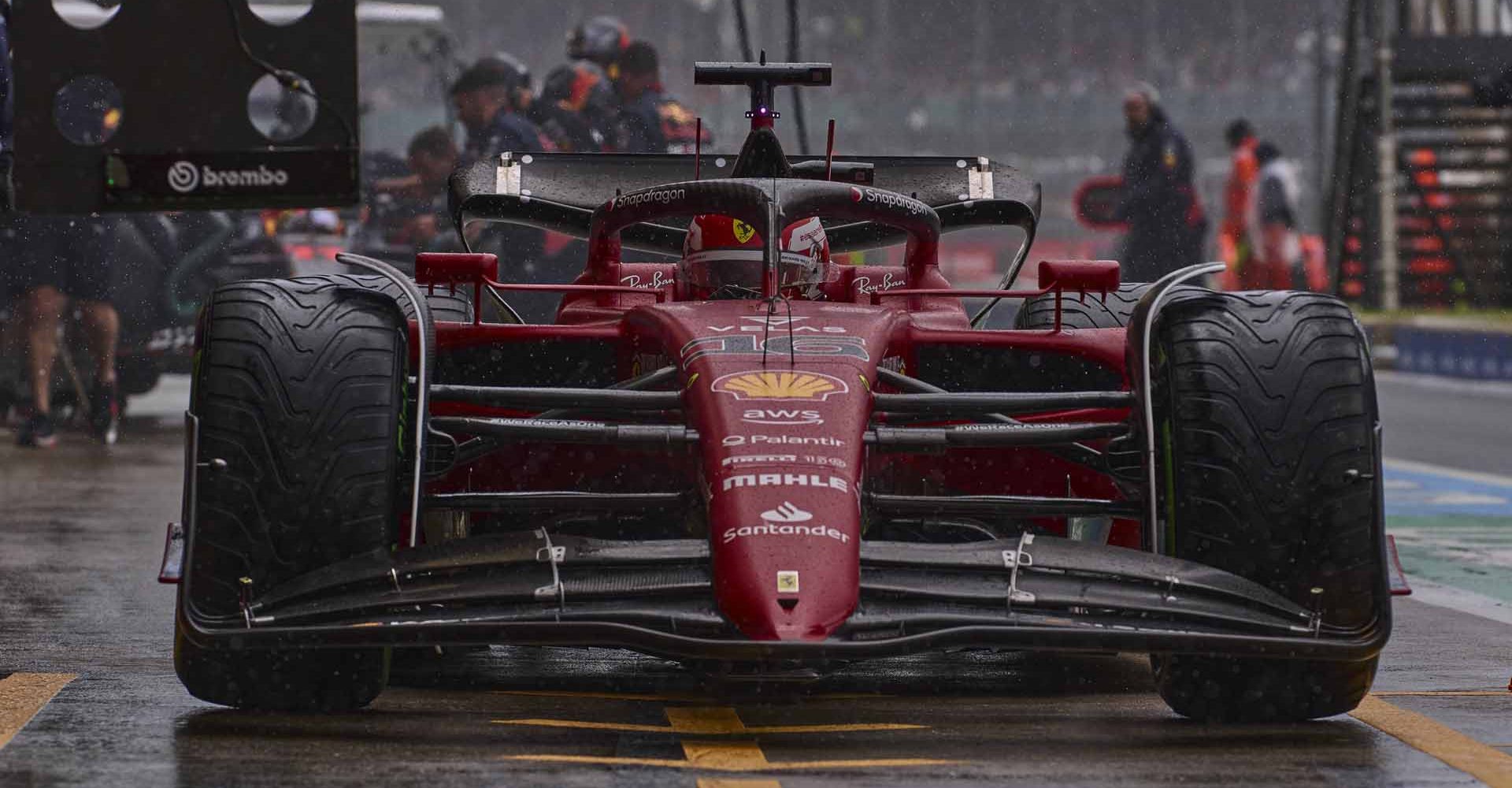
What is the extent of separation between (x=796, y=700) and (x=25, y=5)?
2.30 metres

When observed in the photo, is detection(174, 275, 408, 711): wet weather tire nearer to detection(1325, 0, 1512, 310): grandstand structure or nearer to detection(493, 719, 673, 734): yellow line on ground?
detection(493, 719, 673, 734): yellow line on ground

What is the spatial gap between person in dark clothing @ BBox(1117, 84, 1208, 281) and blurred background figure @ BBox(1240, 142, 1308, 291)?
4952 millimetres

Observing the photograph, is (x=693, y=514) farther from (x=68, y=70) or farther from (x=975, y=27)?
(x=975, y=27)

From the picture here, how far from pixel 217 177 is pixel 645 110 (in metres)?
10.2

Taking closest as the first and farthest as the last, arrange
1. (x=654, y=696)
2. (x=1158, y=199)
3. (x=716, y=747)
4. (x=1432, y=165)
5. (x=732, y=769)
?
(x=732, y=769)
(x=716, y=747)
(x=654, y=696)
(x=1158, y=199)
(x=1432, y=165)

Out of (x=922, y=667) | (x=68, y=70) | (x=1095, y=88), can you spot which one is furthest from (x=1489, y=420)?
(x=1095, y=88)

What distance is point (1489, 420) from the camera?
55.5 ft

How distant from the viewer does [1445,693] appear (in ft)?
19.6

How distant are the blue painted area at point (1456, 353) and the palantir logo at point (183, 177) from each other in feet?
56.2

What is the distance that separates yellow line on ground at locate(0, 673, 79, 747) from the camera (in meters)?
5.20

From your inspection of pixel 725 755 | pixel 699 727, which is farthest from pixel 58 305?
pixel 725 755

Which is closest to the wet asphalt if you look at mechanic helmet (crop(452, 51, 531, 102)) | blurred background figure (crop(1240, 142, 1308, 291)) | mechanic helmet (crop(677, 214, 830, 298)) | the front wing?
the front wing

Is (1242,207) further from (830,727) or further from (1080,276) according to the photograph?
(830,727)

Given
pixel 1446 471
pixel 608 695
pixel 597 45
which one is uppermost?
pixel 597 45
